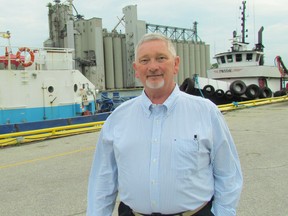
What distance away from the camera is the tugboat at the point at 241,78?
70.3 feet

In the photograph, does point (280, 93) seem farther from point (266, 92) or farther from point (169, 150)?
point (169, 150)

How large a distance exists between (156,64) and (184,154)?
541 millimetres

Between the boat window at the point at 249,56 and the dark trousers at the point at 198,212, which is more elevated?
the boat window at the point at 249,56

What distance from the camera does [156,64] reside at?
2072 mm

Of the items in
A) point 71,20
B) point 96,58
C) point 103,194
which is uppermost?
point 71,20

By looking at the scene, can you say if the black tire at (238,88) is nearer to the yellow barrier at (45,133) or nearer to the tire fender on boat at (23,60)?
the yellow barrier at (45,133)

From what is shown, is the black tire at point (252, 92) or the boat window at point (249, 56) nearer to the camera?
the black tire at point (252, 92)

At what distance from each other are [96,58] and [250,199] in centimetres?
3709

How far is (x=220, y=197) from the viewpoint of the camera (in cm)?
207

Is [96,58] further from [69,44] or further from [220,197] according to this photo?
[220,197]

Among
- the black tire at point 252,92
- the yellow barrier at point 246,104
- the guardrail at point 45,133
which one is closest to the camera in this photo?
the guardrail at point 45,133

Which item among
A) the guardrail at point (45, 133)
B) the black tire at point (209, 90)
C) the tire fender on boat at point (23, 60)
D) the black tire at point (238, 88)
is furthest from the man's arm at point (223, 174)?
the black tire at point (238, 88)

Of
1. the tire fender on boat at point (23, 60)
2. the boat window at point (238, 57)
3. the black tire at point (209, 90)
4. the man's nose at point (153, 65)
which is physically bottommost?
the black tire at point (209, 90)

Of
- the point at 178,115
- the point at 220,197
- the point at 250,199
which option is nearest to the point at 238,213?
the point at 250,199
